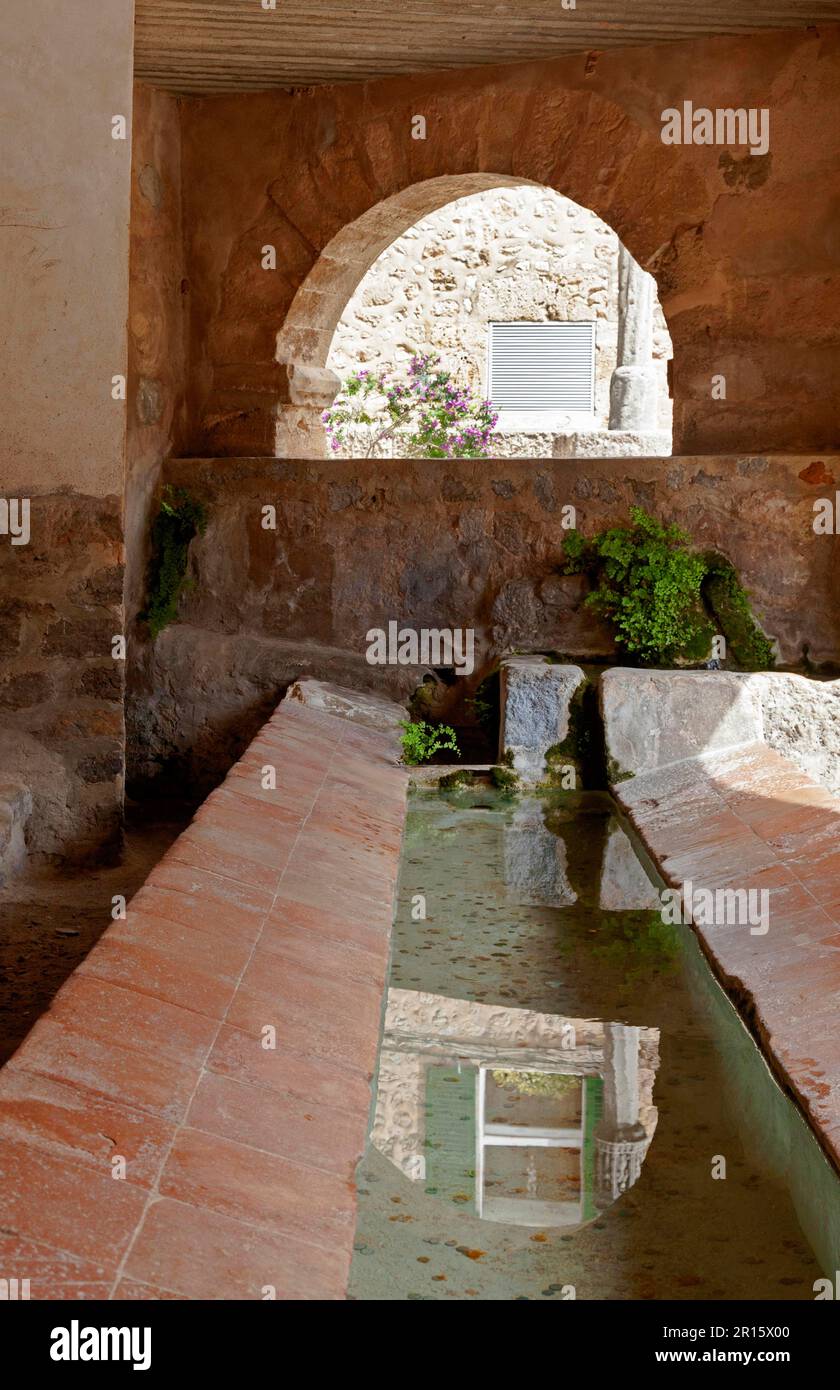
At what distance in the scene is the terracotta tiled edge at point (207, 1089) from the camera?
1772mm

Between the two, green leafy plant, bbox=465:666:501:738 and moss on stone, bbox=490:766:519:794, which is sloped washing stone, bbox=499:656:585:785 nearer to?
→ moss on stone, bbox=490:766:519:794

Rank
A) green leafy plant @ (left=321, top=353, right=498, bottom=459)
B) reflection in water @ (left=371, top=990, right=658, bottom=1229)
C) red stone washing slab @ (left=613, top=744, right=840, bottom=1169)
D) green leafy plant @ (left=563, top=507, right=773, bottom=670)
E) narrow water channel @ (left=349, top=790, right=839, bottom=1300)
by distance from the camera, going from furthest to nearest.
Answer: green leafy plant @ (left=321, top=353, right=498, bottom=459) < green leafy plant @ (left=563, top=507, right=773, bottom=670) < red stone washing slab @ (left=613, top=744, right=840, bottom=1169) < reflection in water @ (left=371, top=990, right=658, bottom=1229) < narrow water channel @ (left=349, top=790, right=839, bottom=1300)

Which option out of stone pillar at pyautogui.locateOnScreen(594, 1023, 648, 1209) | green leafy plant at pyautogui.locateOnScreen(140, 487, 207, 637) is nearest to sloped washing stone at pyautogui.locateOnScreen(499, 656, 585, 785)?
green leafy plant at pyautogui.locateOnScreen(140, 487, 207, 637)

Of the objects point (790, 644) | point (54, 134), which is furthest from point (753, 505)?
point (54, 134)

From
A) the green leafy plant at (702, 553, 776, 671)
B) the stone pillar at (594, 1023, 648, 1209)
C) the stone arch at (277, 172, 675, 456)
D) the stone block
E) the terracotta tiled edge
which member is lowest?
the stone pillar at (594, 1023, 648, 1209)

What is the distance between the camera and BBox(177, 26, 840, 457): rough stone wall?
6.16m

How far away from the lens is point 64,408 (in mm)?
4164

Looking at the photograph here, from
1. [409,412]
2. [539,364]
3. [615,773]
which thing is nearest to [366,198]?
[615,773]

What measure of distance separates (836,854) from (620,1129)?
1488 millimetres

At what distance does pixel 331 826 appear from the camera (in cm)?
407

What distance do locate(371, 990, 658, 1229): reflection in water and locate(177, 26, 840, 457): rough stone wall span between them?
4008 mm

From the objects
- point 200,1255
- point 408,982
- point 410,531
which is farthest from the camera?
point 410,531

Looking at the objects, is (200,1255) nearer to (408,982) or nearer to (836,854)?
(408,982)

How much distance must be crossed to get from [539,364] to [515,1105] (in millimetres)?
11969
